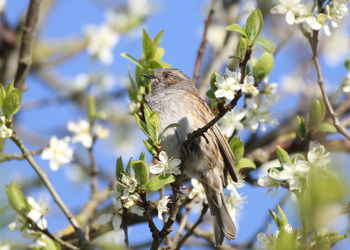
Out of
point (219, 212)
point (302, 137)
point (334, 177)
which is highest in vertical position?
point (334, 177)

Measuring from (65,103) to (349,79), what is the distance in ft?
12.4

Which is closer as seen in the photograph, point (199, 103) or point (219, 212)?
point (219, 212)

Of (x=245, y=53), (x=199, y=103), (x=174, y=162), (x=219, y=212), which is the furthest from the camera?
(x=199, y=103)

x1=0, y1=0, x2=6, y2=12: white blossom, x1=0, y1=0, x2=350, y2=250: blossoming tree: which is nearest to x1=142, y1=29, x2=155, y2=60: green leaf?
x1=0, y1=0, x2=350, y2=250: blossoming tree

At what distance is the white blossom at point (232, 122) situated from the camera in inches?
183

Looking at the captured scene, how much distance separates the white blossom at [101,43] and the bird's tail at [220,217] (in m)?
2.89

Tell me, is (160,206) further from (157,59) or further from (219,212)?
(157,59)

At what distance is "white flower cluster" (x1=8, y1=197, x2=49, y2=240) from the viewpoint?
4.08 meters

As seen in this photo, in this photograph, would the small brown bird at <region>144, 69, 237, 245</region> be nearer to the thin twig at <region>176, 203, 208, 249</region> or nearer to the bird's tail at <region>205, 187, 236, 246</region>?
the bird's tail at <region>205, 187, 236, 246</region>

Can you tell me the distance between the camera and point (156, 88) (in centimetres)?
549

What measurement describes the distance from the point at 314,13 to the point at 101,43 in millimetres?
3679

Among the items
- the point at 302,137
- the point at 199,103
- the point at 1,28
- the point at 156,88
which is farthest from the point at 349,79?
the point at 1,28

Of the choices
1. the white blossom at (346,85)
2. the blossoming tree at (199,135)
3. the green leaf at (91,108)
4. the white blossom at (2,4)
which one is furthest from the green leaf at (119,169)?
the white blossom at (2,4)

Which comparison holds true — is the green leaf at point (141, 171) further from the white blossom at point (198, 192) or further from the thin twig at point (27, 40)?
the thin twig at point (27, 40)
